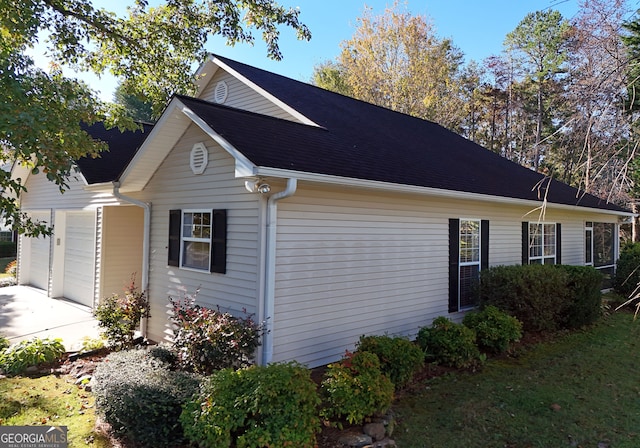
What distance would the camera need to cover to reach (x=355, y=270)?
21.2 ft

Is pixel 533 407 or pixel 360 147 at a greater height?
pixel 360 147

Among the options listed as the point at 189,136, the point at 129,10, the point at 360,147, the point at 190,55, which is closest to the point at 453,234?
the point at 360,147

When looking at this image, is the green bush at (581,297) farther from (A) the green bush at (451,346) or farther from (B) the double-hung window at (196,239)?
(B) the double-hung window at (196,239)

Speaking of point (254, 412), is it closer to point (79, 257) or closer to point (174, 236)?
point (174, 236)

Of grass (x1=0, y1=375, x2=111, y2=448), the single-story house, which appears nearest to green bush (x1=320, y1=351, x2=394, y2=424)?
the single-story house

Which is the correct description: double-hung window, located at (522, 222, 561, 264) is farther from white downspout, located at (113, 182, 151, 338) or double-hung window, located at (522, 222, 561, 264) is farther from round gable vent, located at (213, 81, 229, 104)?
white downspout, located at (113, 182, 151, 338)

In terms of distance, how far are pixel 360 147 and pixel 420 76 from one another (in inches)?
678

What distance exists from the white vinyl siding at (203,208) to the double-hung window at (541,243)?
7703 millimetres

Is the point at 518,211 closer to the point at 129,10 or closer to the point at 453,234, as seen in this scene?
the point at 453,234

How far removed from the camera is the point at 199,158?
6328 mm

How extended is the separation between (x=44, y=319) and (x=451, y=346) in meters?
8.14

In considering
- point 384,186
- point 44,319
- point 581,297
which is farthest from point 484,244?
point 44,319

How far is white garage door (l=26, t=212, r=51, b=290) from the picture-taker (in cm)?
1169

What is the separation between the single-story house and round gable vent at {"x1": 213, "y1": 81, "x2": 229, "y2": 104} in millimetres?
51
